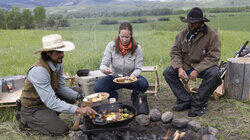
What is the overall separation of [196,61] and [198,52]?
193mm

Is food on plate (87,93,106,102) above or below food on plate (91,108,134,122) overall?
above

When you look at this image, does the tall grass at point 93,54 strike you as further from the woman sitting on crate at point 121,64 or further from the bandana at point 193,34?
the bandana at point 193,34

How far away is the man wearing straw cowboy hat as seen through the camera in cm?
294

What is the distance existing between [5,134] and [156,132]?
236 centimetres

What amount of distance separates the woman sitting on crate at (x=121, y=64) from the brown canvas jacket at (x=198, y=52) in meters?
0.71

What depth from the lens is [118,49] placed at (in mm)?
4105

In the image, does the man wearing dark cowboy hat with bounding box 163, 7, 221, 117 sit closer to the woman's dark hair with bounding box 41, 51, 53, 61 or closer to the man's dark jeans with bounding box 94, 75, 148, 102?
the man's dark jeans with bounding box 94, 75, 148, 102

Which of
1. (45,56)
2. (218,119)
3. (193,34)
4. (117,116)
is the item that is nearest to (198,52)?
(193,34)

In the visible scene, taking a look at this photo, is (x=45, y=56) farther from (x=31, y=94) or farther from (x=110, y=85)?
(x=110, y=85)

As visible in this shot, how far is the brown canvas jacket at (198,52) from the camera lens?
3863 mm

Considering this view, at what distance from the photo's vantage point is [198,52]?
402 centimetres

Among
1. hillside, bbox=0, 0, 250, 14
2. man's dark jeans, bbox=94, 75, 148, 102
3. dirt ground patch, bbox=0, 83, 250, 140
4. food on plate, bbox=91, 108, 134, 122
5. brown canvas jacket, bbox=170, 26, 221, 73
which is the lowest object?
dirt ground patch, bbox=0, 83, 250, 140

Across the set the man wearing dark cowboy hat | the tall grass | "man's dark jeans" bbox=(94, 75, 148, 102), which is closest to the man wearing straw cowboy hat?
"man's dark jeans" bbox=(94, 75, 148, 102)

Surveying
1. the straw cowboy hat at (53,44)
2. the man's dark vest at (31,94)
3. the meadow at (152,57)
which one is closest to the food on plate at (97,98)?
the man's dark vest at (31,94)
